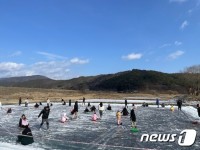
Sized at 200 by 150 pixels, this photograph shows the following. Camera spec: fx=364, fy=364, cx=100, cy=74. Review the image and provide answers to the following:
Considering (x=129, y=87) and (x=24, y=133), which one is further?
(x=129, y=87)

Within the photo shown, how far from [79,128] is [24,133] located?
26.4ft

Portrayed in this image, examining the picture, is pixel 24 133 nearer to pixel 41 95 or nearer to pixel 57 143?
pixel 57 143

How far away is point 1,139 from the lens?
2403cm

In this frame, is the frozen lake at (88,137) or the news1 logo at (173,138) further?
the news1 logo at (173,138)

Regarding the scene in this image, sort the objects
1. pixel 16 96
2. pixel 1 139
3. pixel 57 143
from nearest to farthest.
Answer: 1. pixel 57 143
2. pixel 1 139
3. pixel 16 96

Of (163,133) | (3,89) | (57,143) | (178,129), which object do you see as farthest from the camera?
(3,89)

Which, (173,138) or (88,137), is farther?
(88,137)

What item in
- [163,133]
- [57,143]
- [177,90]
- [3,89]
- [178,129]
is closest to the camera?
[57,143]

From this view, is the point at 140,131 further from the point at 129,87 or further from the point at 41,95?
the point at 129,87

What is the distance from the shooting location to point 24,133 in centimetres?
2209

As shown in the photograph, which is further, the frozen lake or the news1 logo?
the news1 logo

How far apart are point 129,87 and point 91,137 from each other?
529ft

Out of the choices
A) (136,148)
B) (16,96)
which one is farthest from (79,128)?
(16,96)

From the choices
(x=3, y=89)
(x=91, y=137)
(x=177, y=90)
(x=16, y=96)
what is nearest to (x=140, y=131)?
(x=91, y=137)
